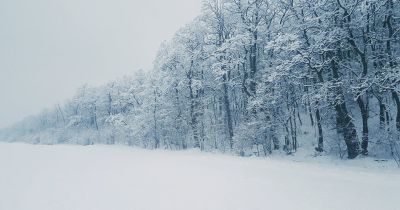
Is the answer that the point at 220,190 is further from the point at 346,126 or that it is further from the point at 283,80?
the point at 283,80

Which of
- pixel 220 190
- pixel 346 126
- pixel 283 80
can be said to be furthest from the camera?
pixel 283 80

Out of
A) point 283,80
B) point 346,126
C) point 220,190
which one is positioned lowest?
point 220,190

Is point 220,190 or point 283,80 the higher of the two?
point 283,80

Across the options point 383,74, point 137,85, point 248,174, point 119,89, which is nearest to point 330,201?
point 248,174

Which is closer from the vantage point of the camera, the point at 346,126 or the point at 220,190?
the point at 220,190

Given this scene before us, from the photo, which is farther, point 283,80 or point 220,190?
point 283,80

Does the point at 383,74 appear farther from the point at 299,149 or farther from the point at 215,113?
the point at 215,113

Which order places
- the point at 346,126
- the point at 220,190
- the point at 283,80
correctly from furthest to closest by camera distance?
the point at 283,80, the point at 346,126, the point at 220,190

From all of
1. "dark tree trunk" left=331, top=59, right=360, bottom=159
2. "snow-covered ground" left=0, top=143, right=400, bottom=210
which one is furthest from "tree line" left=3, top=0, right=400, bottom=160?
"snow-covered ground" left=0, top=143, right=400, bottom=210

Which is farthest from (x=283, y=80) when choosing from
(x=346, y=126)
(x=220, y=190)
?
(x=220, y=190)

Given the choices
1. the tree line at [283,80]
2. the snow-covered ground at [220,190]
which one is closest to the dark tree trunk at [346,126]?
the tree line at [283,80]

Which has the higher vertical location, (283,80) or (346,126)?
(283,80)

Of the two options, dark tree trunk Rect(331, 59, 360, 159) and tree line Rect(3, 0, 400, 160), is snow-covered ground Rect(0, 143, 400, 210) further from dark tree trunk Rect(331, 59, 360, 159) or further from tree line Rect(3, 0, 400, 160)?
tree line Rect(3, 0, 400, 160)

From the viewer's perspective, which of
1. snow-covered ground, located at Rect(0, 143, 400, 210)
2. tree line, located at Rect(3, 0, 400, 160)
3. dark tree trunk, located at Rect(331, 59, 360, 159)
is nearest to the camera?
snow-covered ground, located at Rect(0, 143, 400, 210)
